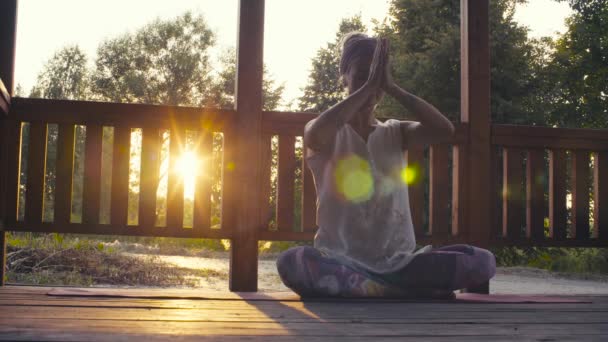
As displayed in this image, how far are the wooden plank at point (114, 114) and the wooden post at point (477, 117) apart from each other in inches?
55.2

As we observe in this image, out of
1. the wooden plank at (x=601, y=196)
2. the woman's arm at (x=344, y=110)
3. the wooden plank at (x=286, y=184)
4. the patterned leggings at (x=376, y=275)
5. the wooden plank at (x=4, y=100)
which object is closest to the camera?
the woman's arm at (x=344, y=110)

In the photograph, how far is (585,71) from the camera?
720 inches

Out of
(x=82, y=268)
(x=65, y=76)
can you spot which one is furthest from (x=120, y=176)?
(x=65, y=76)

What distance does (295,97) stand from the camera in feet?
78.5

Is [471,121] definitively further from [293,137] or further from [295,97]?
[295,97]

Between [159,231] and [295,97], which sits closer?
[159,231]

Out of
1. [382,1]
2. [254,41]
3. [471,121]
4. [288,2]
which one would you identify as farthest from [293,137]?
[288,2]

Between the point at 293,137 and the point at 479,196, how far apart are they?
115 cm

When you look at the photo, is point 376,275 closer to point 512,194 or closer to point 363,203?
point 363,203

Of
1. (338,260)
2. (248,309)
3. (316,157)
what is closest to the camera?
(248,309)

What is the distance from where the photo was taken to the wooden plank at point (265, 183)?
11.1ft

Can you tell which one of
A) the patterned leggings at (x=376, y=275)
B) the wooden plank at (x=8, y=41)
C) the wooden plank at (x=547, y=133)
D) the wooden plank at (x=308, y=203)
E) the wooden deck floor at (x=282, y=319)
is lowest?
the wooden deck floor at (x=282, y=319)

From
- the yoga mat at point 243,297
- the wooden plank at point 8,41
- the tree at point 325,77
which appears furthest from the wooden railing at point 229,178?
the tree at point 325,77

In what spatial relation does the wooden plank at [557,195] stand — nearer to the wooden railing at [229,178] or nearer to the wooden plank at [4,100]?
the wooden railing at [229,178]
